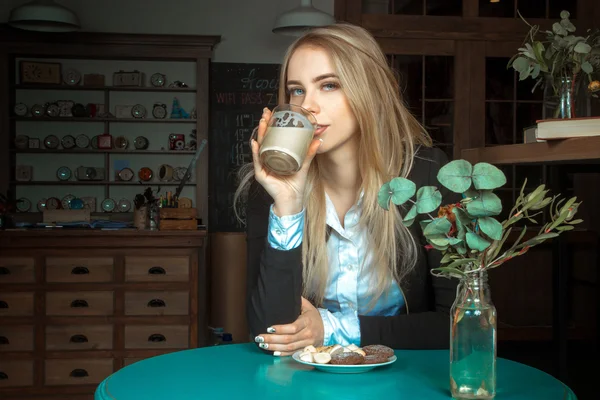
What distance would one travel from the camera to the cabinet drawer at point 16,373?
15.4 feet

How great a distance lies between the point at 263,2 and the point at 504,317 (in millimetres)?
3135

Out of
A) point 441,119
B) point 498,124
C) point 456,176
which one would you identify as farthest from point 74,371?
point 456,176

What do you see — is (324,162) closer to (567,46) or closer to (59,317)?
(567,46)

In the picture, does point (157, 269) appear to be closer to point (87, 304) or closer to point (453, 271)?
point (87, 304)

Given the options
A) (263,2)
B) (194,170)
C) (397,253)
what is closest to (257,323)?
(397,253)

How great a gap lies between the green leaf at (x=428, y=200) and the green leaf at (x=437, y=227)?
0.02 meters

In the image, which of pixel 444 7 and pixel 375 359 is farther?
pixel 444 7

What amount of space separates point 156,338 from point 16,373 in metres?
0.86

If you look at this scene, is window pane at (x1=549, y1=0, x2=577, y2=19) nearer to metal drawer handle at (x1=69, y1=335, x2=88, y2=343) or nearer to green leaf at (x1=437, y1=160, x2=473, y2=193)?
metal drawer handle at (x1=69, y1=335, x2=88, y2=343)

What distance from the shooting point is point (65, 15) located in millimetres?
4625

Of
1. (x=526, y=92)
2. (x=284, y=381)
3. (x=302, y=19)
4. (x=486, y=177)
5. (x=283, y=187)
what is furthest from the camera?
(x=526, y=92)

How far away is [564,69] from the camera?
225 cm

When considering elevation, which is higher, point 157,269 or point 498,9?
point 498,9

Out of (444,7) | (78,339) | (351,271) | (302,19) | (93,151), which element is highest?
(444,7)
